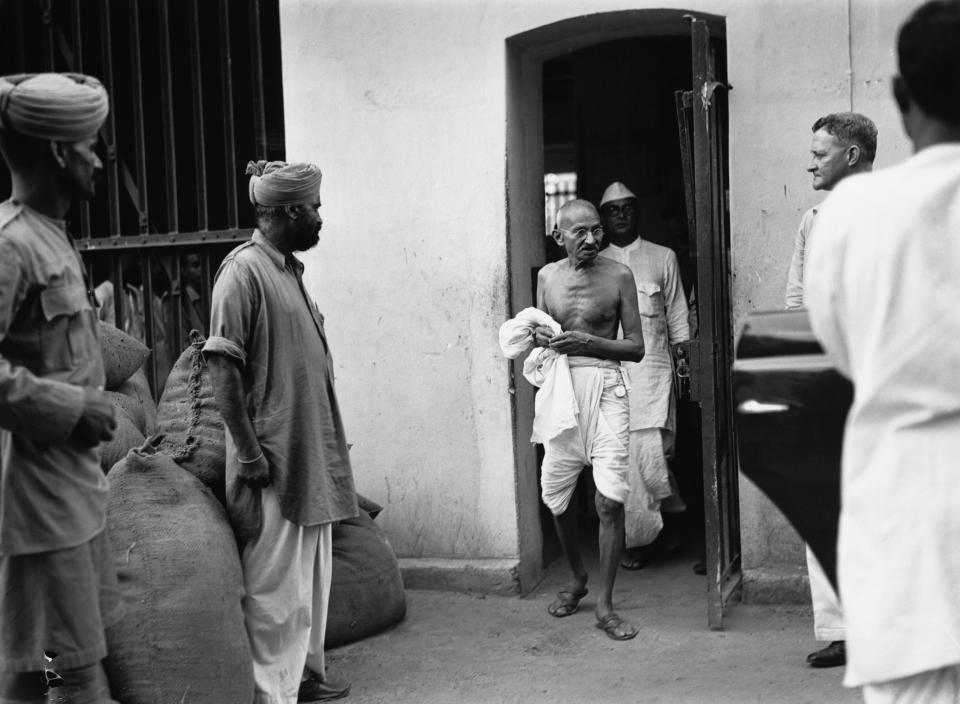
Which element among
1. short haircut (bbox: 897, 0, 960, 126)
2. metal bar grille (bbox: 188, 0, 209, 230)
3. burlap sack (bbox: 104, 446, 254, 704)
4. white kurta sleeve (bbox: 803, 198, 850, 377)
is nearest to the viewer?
short haircut (bbox: 897, 0, 960, 126)

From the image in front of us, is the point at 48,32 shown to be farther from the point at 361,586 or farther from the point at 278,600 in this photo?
the point at 278,600

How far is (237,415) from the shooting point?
4500mm

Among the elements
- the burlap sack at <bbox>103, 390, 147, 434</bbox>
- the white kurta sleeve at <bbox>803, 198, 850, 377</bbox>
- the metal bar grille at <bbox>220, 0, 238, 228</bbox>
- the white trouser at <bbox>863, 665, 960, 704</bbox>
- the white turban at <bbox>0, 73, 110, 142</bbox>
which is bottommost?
the white trouser at <bbox>863, 665, 960, 704</bbox>

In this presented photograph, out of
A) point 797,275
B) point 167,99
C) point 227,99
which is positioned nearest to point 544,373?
point 797,275

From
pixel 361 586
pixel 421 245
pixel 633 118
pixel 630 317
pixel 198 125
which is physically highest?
pixel 633 118

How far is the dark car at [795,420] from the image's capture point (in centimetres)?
268

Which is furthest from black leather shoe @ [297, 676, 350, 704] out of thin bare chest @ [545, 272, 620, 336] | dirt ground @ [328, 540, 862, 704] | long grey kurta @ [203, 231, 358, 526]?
thin bare chest @ [545, 272, 620, 336]

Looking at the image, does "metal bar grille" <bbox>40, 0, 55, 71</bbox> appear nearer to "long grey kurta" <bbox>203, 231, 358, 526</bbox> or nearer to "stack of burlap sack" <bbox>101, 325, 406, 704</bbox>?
"stack of burlap sack" <bbox>101, 325, 406, 704</bbox>

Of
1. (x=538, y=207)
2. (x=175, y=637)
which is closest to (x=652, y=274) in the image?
(x=538, y=207)

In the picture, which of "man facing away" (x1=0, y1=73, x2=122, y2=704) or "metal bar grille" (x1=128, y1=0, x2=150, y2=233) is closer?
"man facing away" (x1=0, y1=73, x2=122, y2=704)

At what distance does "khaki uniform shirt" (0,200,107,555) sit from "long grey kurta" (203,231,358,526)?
1155 millimetres

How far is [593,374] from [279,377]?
1884 millimetres

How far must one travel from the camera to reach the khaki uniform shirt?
3156 millimetres

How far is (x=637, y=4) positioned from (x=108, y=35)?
3080 millimetres
